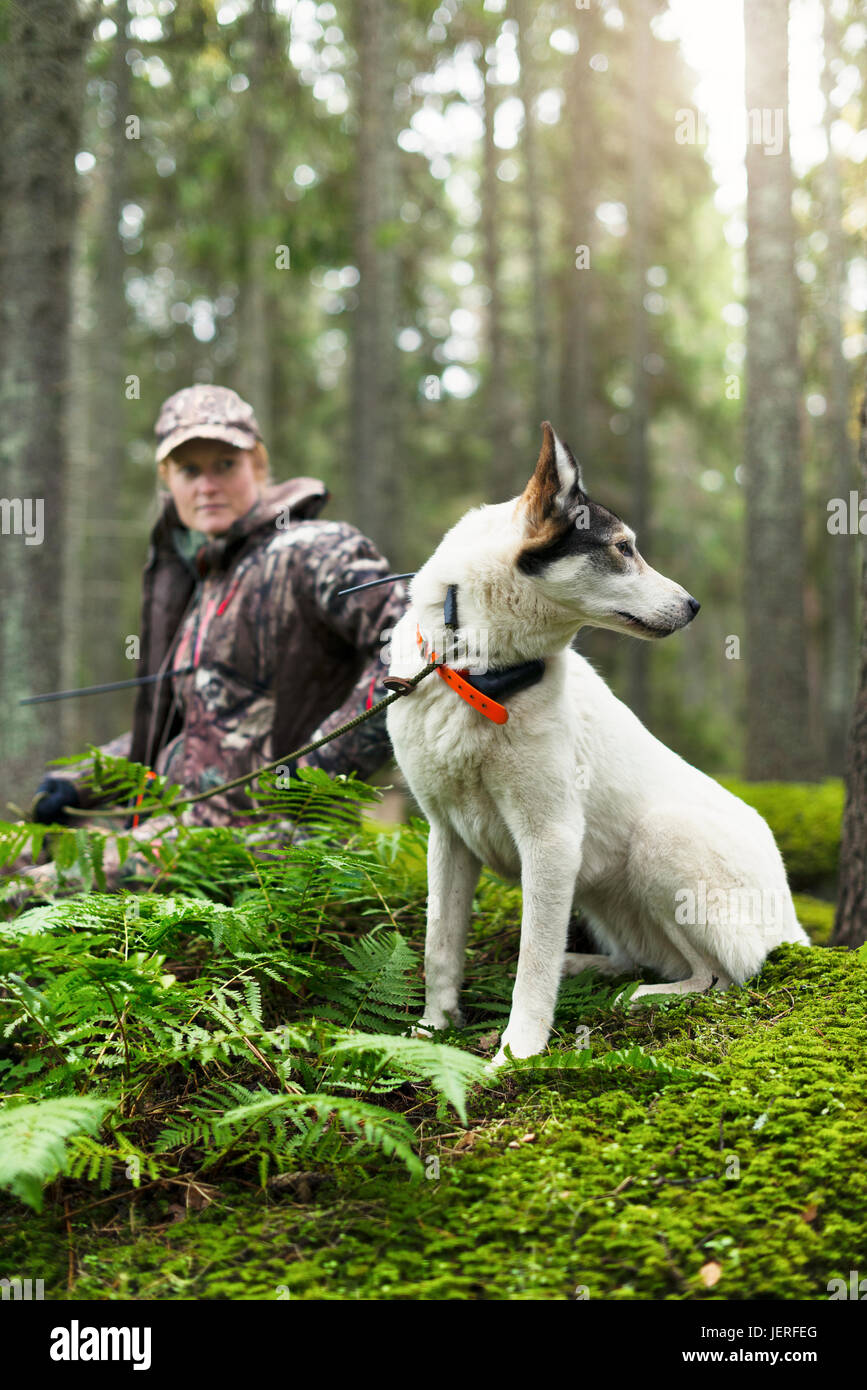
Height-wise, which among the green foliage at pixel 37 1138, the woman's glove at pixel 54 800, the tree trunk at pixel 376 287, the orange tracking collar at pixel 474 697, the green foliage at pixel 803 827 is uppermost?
the tree trunk at pixel 376 287

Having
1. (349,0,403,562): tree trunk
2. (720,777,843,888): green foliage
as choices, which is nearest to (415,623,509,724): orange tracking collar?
(720,777,843,888): green foliage

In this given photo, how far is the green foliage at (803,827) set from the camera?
848cm

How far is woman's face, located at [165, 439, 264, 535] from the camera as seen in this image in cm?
523

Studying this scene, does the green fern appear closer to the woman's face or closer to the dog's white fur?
the dog's white fur

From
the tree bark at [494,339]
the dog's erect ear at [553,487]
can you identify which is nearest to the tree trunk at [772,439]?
the dog's erect ear at [553,487]

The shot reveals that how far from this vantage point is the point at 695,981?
388cm

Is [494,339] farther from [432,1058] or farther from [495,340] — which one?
[432,1058]

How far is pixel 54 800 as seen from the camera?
515cm

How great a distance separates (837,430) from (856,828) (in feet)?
55.4

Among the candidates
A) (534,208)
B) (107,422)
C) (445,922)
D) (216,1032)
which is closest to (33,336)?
(445,922)

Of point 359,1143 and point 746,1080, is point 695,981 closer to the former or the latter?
point 746,1080

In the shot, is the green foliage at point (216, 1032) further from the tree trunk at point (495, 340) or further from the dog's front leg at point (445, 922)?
the tree trunk at point (495, 340)

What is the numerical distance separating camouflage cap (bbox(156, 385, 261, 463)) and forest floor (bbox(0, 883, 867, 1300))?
351 centimetres

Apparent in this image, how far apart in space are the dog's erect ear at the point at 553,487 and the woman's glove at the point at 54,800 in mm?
3025
